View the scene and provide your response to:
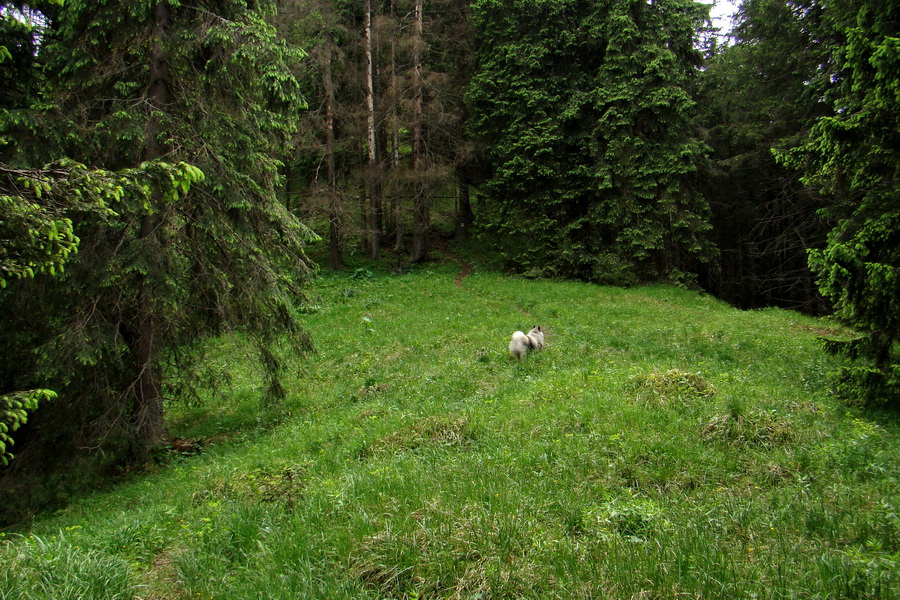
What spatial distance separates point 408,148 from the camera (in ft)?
125

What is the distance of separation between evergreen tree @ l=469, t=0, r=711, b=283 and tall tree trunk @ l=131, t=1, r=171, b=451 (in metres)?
20.0

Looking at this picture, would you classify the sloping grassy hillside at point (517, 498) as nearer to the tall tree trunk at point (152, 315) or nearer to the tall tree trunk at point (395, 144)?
the tall tree trunk at point (152, 315)

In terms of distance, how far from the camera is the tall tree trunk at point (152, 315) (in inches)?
359

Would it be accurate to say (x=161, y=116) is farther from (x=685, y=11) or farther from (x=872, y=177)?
(x=685, y=11)

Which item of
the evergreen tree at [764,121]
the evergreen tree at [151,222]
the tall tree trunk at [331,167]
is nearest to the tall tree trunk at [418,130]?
the tall tree trunk at [331,167]

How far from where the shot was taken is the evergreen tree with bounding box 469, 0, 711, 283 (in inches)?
1014

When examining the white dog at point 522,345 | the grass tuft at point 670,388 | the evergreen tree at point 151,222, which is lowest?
the white dog at point 522,345

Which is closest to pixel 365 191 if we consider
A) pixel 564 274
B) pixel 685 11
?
pixel 564 274

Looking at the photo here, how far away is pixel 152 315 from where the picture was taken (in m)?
9.24

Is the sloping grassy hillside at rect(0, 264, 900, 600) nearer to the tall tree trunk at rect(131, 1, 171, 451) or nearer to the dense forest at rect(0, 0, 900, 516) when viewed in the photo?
the tall tree trunk at rect(131, 1, 171, 451)

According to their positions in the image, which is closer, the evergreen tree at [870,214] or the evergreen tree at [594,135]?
the evergreen tree at [870,214]

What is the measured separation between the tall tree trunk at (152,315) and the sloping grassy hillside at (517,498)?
36.7 inches

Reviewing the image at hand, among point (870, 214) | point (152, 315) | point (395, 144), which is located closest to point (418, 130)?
point (395, 144)

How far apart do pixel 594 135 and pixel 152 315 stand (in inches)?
919
